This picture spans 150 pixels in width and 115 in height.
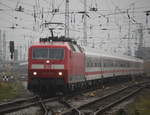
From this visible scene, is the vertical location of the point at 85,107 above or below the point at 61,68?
below

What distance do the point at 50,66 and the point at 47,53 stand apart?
35.3 inches

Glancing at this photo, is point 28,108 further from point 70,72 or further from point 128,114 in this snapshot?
point 70,72

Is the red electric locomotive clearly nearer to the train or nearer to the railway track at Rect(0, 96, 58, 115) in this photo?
the train

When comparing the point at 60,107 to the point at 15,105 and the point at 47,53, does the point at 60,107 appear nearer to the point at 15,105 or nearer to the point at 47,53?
the point at 15,105

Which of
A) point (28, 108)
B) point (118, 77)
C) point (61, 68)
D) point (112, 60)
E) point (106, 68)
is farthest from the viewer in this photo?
point (118, 77)

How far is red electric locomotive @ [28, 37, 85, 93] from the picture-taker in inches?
797

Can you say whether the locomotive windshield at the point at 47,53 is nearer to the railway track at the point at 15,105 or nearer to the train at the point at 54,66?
the train at the point at 54,66

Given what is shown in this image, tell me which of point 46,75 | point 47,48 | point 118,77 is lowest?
point 118,77

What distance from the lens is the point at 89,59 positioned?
27.3 m

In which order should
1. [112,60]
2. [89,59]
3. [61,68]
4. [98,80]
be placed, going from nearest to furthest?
[61,68]
[89,59]
[98,80]
[112,60]

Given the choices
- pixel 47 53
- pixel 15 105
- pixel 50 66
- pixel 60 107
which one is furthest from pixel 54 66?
pixel 60 107

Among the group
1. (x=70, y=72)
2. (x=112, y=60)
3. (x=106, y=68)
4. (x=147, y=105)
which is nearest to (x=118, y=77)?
(x=112, y=60)

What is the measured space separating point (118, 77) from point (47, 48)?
23670 mm

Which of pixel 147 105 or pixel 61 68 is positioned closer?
pixel 147 105
